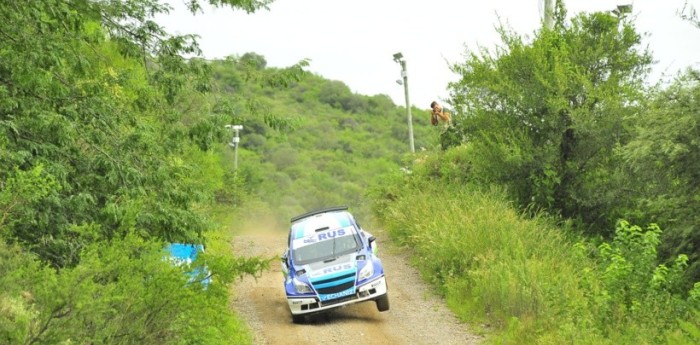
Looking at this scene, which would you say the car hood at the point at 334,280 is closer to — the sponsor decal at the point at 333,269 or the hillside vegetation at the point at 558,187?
the sponsor decal at the point at 333,269

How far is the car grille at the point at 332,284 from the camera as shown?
56.4ft

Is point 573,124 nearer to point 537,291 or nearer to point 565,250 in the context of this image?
point 565,250

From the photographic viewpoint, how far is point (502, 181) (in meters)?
24.6

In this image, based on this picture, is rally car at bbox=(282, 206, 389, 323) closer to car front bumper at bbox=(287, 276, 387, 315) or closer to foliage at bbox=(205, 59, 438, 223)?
car front bumper at bbox=(287, 276, 387, 315)

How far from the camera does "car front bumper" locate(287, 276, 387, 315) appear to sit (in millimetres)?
17219

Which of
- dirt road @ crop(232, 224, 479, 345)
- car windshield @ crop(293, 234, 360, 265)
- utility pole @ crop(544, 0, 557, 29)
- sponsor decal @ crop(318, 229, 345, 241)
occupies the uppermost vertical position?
utility pole @ crop(544, 0, 557, 29)

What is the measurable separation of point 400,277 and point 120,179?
11.0 m

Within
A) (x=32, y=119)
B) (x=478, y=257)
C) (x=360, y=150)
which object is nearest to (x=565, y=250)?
(x=478, y=257)

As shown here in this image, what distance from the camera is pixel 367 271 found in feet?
57.2

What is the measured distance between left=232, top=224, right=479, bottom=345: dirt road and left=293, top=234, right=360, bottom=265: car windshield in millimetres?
1278

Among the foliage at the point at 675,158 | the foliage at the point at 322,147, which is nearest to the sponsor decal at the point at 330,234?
the foliage at the point at 675,158

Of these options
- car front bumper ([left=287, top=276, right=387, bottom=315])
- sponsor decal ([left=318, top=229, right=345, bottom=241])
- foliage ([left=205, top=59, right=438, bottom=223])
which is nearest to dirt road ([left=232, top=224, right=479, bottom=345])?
car front bumper ([left=287, top=276, right=387, bottom=315])

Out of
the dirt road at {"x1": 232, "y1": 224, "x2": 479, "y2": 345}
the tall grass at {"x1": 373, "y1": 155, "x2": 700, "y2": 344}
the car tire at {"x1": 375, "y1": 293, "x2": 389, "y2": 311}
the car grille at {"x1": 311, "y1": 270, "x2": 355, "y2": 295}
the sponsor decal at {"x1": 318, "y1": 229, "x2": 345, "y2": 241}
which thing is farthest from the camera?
the sponsor decal at {"x1": 318, "y1": 229, "x2": 345, "y2": 241}

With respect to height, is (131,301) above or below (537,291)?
above
